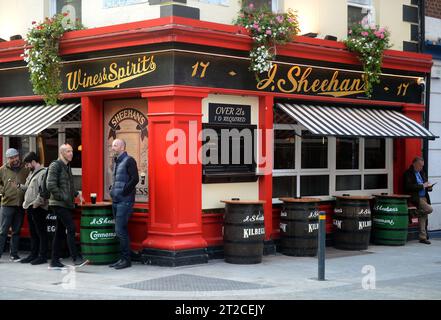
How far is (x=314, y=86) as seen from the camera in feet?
47.8

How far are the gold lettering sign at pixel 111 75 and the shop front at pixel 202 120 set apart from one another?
0.08 ft

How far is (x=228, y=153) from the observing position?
13.5m

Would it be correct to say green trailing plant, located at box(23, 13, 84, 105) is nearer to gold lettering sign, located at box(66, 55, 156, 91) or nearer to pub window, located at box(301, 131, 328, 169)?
gold lettering sign, located at box(66, 55, 156, 91)

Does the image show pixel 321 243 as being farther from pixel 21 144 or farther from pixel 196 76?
pixel 21 144

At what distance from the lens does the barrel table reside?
1244cm

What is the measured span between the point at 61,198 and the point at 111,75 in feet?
7.63

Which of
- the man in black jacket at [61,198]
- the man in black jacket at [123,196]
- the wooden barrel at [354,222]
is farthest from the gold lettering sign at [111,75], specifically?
the wooden barrel at [354,222]

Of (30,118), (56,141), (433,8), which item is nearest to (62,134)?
(56,141)

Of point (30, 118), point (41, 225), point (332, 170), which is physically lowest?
point (41, 225)

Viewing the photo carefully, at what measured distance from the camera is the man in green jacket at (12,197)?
1333 centimetres

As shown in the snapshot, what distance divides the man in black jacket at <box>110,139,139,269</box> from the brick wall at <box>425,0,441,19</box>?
810cm

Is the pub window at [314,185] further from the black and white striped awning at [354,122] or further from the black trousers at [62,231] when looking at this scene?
the black trousers at [62,231]

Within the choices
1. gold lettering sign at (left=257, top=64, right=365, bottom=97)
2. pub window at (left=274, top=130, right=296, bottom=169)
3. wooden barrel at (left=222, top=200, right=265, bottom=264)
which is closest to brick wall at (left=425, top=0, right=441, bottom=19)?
gold lettering sign at (left=257, top=64, right=365, bottom=97)

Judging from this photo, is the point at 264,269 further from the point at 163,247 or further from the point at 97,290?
the point at 97,290
